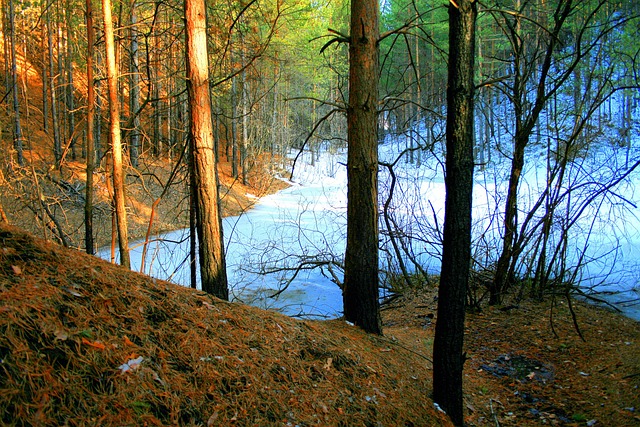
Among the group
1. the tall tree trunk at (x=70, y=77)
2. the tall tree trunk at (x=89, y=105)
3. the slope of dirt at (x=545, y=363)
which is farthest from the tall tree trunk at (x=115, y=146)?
the slope of dirt at (x=545, y=363)

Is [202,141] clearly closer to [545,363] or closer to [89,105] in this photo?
[89,105]

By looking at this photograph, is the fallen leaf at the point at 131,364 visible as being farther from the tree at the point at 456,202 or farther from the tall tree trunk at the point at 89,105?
the tall tree trunk at the point at 89,105

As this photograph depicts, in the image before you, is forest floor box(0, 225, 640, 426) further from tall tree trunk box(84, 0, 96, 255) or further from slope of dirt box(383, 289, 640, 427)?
tall tree trunk box(84, 0, 96, 255)

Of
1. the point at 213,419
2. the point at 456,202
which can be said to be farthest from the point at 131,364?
the point at 456,202

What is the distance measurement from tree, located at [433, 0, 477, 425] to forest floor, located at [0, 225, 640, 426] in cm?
42

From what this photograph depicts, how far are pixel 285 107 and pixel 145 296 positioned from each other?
33.5 m

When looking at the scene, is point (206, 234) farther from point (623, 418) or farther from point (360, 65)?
point (623, 418)

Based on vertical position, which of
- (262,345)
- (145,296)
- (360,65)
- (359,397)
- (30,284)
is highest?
(360,65)

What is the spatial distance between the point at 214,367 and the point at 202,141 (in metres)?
3.31

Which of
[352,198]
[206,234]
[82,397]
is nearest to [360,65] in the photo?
[352,198]

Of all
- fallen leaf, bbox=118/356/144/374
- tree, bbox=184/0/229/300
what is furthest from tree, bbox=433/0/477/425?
tree, bbox=184/0/229/300

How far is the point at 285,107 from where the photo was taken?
35.2 metres

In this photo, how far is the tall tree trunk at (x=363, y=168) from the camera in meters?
5.23

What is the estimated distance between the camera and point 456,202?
3.65 metres
